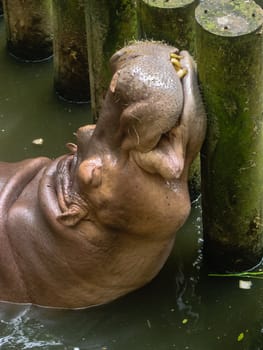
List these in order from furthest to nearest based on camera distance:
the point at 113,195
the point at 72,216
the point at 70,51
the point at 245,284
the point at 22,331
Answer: the point at 70,51 < the point at 245,284 < the point at 22,331 < the point at 72,216 < the point at 113,195

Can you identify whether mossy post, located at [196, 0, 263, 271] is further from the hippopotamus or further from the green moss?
the green moss

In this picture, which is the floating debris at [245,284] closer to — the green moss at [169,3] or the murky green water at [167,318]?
the murky green water at [167,318]

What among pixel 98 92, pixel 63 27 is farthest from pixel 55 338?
pixel 63 27

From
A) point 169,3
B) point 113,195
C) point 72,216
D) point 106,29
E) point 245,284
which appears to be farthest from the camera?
point 106,29

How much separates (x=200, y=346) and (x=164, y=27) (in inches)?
50.7

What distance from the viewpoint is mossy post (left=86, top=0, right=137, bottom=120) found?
4.15 m

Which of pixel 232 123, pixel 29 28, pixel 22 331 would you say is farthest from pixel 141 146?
pixel 29 28

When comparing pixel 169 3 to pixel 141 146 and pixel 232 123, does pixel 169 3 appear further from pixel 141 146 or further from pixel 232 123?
pixel 141 146

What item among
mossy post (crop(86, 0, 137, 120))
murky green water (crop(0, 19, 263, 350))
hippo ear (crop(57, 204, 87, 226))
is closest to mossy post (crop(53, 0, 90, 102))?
mossy post (crop(86, 0, 137, 120))

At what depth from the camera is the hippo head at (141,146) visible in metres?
3.19

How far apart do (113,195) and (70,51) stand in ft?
5.55

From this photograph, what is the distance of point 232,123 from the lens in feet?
11.6

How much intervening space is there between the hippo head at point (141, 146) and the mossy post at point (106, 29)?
761mm

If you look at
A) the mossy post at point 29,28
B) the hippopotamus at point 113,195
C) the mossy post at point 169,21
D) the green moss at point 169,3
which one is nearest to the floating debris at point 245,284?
the hippopotamus at point 113,195
